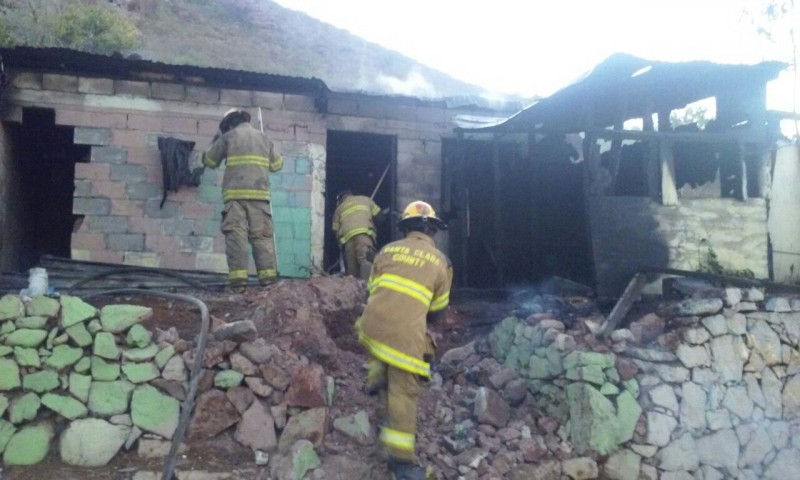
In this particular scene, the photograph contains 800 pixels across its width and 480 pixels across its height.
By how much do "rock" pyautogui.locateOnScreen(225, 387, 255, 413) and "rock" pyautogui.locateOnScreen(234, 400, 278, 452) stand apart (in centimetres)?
3

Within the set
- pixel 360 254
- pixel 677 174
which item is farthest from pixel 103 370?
pixel 677 174

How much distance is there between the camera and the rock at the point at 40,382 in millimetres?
4695

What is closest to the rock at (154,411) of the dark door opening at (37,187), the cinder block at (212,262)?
the cinder block at (212,262)

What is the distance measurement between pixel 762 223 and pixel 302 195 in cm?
579

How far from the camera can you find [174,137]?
359 inches

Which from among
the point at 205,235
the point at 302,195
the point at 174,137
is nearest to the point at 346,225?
the point at 302,195

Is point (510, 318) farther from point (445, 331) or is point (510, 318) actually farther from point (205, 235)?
point (205, 235)

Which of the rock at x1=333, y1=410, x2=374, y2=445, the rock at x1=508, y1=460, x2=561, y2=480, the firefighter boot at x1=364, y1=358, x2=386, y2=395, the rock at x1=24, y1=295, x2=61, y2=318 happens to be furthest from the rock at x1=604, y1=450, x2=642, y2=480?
the rock at x1=24, y1=295, x2=61, y2=318

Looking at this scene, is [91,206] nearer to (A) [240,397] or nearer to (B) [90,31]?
(A) [240,397]

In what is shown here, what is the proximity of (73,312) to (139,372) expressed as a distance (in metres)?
0.65

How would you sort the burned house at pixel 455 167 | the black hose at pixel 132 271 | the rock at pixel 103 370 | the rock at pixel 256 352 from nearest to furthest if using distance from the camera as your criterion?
the rock at pixel 103 370, the rock at pixel 256 352, the black hose at pixel 132 271, the burned house at pixel 455 167

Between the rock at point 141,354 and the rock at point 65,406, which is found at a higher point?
the rock at point 141,354

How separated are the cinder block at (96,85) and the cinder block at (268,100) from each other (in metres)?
1.92

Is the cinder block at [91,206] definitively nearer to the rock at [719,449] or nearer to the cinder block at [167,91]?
the cinder block at [167,91]
